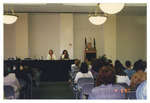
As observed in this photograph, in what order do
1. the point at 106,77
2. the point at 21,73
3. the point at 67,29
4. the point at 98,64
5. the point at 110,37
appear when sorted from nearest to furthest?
1. the point at 106,77
2. the point at 21,73
3. the point at 98,64
4. the point at 67,29
5. the point at 110,37

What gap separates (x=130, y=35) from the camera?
41.7 feet

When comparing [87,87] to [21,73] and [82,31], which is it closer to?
[21,73]

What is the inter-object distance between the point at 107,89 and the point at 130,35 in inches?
410

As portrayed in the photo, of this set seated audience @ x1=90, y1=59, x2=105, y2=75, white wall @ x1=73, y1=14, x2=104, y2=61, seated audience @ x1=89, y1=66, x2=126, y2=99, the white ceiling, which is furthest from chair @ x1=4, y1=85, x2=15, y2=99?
white wall @ x1=73, y1=14, x2=104, y2=61

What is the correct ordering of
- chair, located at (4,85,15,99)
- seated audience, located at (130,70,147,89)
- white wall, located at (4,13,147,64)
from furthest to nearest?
white wall, located at (4,13,147,64) → chair, located at (4,85,15,99) → seated audience, located at (130,70,147,89)

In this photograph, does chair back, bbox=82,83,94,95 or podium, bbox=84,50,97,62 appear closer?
chair back, bbox=82,83,94,95

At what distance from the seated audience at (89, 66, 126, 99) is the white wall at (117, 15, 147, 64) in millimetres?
9961

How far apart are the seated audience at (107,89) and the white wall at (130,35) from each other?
996 centimetres

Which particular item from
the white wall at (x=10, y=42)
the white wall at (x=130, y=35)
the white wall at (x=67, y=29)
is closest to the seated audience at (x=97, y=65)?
the white wall at (x=67, y=29)

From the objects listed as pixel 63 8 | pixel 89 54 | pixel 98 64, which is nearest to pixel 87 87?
pixel 98 64

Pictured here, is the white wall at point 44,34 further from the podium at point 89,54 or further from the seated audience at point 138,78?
the seated audience at point 138,78

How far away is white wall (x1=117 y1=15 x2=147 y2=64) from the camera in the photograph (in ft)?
41.5

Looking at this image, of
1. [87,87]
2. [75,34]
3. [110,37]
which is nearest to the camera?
[87,87]

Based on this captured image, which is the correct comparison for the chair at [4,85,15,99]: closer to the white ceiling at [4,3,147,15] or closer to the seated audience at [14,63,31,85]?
the seated audience at [14,63,31,85]
